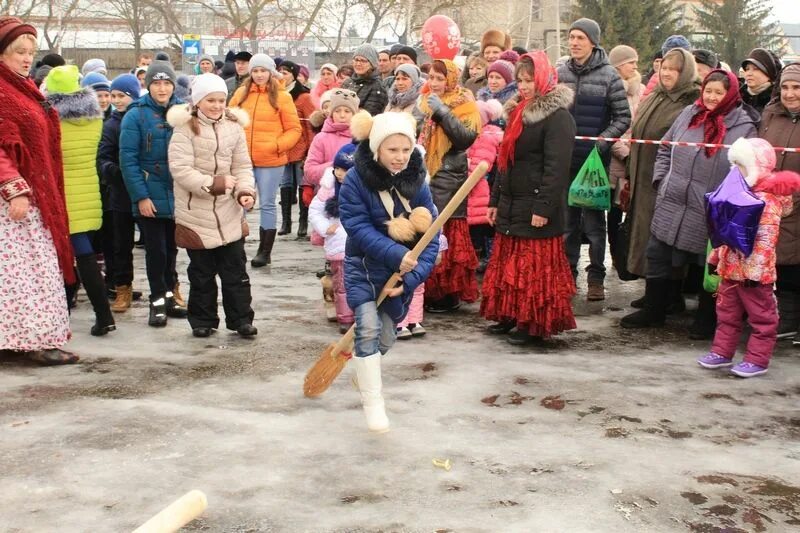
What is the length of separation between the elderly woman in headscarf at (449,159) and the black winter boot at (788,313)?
90.2 inches

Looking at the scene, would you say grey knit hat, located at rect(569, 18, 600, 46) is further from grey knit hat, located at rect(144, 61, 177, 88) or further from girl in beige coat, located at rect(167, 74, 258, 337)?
grey knit hat, located at rect(144, 61, 177, 88)

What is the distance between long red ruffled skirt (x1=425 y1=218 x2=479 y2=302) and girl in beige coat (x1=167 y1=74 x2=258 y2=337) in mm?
1576

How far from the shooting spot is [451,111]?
751 centimetres

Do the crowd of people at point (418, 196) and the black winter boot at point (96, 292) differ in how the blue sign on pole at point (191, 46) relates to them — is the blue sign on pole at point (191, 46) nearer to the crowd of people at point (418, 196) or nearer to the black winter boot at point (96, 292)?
the crowd of people at point (418, 196)

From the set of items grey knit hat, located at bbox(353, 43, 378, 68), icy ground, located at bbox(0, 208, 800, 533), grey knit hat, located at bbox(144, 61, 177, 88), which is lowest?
icy ground, located at bbox(0, 208, 800, 533)

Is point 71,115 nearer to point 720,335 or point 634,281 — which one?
point 720,335

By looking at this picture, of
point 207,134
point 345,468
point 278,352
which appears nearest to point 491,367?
point 278,352

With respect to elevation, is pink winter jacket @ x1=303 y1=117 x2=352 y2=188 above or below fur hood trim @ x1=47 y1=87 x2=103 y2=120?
below

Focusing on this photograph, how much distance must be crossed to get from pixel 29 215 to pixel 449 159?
3.10 m

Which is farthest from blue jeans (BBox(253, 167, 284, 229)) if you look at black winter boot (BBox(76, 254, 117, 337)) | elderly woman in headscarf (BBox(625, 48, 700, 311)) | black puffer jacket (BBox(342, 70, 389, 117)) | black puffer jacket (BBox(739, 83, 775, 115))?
black puffer jacket (BBox(739, 83, 775, 115))

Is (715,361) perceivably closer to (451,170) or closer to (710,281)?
(710,281)

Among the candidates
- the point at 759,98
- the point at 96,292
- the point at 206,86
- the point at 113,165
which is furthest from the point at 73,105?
the point at 759,98

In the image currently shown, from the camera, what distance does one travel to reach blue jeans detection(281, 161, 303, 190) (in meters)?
12.0

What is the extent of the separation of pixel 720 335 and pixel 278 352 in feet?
9.53
